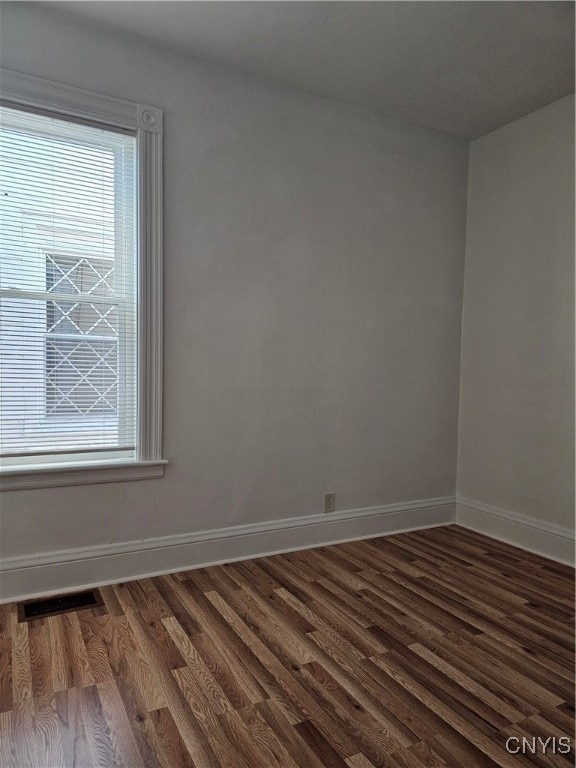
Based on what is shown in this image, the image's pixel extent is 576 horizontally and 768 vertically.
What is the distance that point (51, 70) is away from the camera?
2.59 m

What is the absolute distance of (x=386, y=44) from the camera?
2.78 metres

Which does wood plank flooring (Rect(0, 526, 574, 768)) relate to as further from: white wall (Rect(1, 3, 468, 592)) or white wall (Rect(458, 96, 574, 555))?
white wall (Rect(458, 96, 574, 555))

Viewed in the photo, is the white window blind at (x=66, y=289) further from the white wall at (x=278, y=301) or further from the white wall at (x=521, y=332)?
the white wall at (x=521, y=332)

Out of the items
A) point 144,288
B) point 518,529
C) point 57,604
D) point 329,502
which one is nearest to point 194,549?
point 57,604

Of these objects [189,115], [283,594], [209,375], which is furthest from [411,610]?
[189,115]

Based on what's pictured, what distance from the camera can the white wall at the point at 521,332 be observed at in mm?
3328

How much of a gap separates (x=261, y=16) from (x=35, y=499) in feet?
8.60

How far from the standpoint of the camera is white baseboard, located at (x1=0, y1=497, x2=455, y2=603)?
262 centimetres

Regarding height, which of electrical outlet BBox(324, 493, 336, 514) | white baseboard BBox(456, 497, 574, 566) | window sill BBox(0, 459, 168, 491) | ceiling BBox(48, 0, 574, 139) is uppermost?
ceiling BBox(48, 0, 574, 139)

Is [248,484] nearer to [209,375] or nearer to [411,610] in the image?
[209,375]

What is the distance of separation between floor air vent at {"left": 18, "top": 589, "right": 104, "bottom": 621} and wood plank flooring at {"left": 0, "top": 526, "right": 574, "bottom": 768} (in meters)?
0.07

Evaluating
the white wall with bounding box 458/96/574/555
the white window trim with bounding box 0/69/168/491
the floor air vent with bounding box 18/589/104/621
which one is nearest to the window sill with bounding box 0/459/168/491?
the white window trim with bounding box 0/69/168/491

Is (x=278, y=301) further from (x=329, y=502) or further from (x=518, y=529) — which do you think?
(x=518, y=529)

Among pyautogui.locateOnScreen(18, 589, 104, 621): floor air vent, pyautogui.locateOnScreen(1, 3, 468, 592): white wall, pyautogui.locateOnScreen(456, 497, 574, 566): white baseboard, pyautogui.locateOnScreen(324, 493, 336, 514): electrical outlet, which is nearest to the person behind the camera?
pyautogui.locateOnScreen(18, 589, 104, 621): floor air vent
